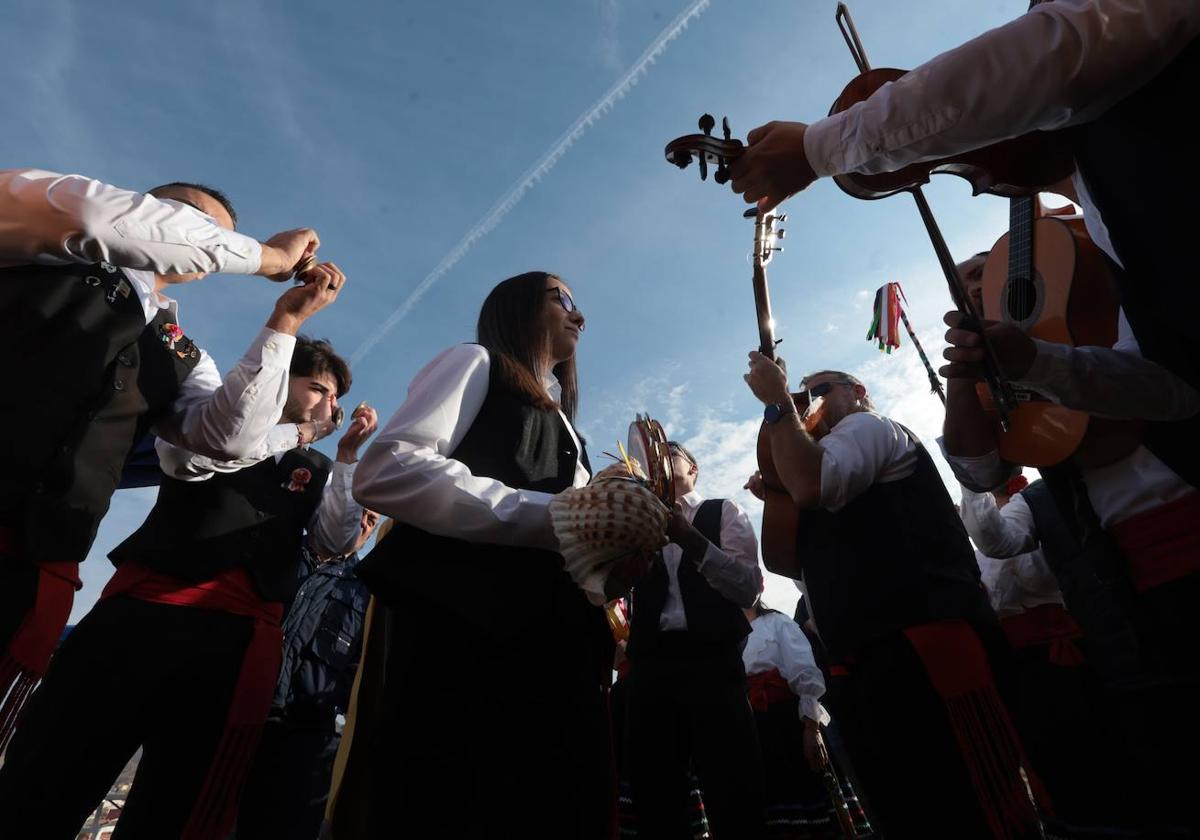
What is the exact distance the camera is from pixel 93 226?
1.50 m

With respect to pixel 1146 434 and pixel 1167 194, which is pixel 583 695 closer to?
pixel 1167 194

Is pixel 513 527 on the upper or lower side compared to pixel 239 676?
upper

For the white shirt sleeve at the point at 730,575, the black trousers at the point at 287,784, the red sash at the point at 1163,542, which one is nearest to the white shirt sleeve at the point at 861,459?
the red sash at the point at 1163,542

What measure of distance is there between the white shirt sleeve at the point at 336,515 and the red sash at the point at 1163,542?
9.79ft

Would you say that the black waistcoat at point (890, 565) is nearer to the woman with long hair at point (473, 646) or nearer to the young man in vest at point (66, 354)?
the woman with long hair at point (473, 646)

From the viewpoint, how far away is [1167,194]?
3.98ft

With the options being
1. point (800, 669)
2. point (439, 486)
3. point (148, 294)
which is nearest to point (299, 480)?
point (148, 294)

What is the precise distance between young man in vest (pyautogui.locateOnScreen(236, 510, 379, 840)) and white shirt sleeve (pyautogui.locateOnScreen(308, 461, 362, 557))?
0.15 meters

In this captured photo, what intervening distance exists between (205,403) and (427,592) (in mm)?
1281

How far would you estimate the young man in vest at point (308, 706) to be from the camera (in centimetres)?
286

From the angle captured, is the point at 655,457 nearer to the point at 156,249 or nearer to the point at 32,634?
the point at 156,249

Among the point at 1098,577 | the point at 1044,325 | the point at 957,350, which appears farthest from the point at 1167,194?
the point at 1098,577

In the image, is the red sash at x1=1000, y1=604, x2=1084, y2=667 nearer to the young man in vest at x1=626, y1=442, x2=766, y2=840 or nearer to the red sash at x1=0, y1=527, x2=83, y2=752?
the young man in vest at x1=626, y1=442, x2=766, y2=840

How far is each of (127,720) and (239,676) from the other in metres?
0.37
